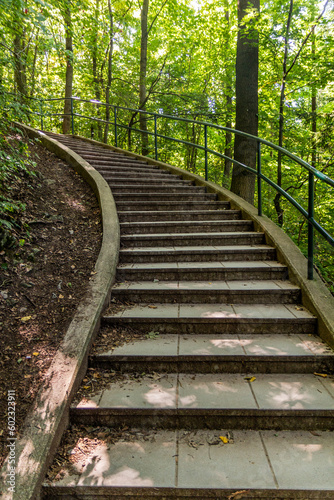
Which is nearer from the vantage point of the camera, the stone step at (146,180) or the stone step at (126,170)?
the stone step at (146,180)

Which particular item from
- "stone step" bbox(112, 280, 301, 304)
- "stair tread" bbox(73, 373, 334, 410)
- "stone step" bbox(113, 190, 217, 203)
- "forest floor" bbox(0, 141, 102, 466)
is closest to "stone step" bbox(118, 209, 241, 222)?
"forest floor" bbox(0, 141, 102, 466)

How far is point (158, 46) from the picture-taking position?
12.5 m

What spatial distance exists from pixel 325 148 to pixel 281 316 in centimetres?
457

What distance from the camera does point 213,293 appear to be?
3094 millimetres

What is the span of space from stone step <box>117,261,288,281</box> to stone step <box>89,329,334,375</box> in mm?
931

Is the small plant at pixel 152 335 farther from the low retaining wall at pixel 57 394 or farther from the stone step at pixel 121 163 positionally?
the stone step at pixel 121 163

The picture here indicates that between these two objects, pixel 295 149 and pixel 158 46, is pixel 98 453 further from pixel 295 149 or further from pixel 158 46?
pixel 158 46

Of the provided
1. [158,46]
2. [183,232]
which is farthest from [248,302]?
[158,46]

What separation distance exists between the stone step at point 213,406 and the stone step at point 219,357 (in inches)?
6.1

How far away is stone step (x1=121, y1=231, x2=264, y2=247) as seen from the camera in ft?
13.3

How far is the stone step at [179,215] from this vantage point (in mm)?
4746

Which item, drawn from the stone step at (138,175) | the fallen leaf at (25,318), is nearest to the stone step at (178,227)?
the stone step at (138,175)

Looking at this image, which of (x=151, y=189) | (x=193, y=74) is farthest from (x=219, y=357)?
(x=193, y=74)

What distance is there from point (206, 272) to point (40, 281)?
1.73 m
